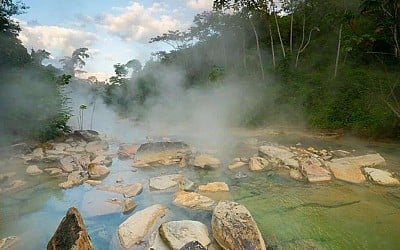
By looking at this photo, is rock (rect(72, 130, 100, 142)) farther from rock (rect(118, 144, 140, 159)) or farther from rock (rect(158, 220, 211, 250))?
rock (rect(158, 220, 211, 250))

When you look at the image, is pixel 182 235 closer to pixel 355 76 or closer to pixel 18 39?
pixel 18 39

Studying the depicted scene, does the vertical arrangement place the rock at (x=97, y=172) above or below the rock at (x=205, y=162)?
below

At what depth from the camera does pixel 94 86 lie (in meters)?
17.4

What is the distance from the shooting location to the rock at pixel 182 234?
3.31m

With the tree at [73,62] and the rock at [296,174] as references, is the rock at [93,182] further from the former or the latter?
the tree at [73,62]

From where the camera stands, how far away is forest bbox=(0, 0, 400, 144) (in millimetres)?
8836

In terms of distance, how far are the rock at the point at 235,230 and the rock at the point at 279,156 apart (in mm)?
3182

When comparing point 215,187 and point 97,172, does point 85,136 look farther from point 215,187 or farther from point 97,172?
point 215,187

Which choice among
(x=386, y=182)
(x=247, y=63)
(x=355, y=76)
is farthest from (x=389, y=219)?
(x=247, y=63)

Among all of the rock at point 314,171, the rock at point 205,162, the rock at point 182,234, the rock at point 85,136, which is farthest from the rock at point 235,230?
the rock at point 85,136

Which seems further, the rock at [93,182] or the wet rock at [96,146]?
the wet rock at [96,146]

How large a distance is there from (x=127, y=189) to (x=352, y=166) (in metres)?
4.44

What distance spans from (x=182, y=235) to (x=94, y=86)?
613 inches

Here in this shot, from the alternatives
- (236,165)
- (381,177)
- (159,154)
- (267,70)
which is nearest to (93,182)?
(159,154)
